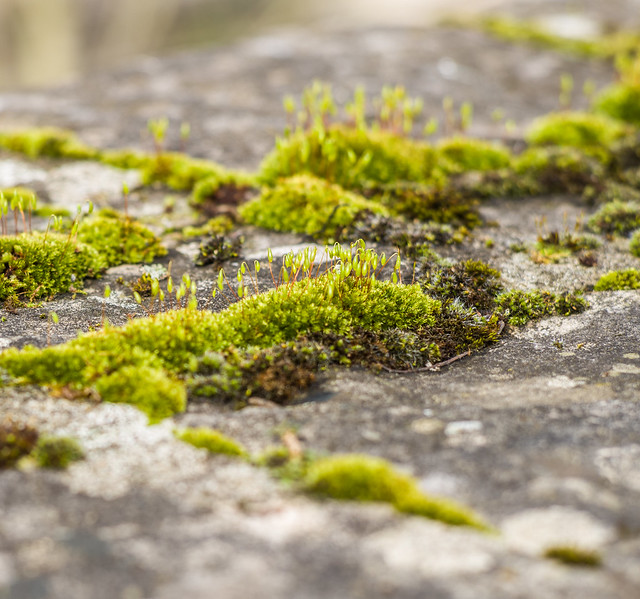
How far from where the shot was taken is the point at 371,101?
11.9m

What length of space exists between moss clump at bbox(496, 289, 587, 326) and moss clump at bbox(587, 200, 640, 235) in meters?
2.14

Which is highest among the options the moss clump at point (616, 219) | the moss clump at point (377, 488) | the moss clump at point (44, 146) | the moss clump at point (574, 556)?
the moss clump at point (44, 146)

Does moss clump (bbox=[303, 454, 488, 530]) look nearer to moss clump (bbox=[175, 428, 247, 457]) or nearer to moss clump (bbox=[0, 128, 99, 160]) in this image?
moss clump (bbox=[175, 428, 247, 457])

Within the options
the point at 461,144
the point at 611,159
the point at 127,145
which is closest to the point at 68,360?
the point at 127,145

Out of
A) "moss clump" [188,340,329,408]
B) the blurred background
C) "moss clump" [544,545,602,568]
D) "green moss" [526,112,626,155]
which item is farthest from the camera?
the blurred background

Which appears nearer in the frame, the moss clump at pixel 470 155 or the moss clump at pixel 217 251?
the moss clump at pixel 217 251

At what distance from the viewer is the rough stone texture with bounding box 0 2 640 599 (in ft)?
8.47

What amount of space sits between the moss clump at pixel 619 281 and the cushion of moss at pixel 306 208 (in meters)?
2.80

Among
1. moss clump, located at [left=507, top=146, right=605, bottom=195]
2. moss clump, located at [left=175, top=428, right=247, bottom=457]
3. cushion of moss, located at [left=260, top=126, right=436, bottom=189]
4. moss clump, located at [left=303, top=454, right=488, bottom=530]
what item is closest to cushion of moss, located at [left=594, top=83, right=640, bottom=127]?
moss clump, located at [left=507, top=146, right=605, bottom=195]

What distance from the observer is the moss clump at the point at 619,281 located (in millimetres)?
6008

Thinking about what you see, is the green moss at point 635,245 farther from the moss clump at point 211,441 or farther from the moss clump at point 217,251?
the moss clump at point 211,441

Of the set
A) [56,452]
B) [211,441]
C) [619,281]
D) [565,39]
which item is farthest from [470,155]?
[565,39]

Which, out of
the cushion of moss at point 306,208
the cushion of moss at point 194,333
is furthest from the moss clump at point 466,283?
the cushion of moss at point 306,208

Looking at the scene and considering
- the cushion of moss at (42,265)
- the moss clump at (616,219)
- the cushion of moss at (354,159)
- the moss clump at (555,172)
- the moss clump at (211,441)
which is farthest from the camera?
the moss clump at (555,172)
